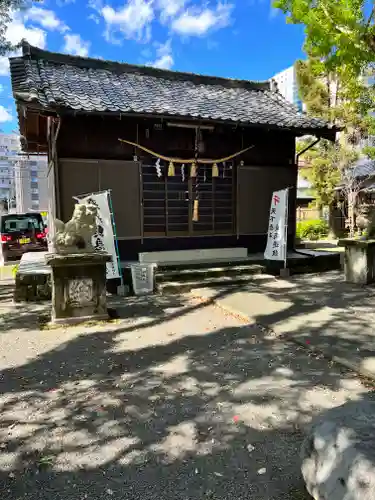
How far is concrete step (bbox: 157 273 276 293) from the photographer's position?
879cm

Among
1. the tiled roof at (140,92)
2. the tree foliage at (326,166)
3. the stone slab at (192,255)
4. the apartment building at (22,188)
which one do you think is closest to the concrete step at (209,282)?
the stone slab at (192,255)

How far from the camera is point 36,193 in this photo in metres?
64.9

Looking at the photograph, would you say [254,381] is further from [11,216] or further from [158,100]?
[11,216]

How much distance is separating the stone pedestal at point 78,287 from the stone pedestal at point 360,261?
6.00 meters

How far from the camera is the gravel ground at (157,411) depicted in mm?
2635

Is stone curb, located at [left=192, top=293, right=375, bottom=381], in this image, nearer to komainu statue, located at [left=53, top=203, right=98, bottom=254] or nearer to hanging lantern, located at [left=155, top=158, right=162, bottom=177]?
komainu statue, located at [left=53, top=203, right=98, bottom=254]

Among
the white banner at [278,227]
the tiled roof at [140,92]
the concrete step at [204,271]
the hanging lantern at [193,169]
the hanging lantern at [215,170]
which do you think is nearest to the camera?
the tiled roof at [140,92]

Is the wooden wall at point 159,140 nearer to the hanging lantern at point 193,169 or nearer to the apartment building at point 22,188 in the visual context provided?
the hanging lantern at point 193,169

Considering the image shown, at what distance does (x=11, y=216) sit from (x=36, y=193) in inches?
2115

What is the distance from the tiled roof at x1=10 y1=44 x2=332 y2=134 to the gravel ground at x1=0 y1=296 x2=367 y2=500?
18.3 ft

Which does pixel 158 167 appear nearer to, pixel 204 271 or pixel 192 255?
pixel 192 255

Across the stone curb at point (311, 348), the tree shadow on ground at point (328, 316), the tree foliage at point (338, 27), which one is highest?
the tree foliage at point (338, 27)

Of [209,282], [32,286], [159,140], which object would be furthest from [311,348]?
[159,140]

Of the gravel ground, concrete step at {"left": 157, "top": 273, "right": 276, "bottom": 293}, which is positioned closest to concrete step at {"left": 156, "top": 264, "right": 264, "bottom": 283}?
concrete step at {"left": 157, "top": 273, "right": 276, "bottom": 293}
